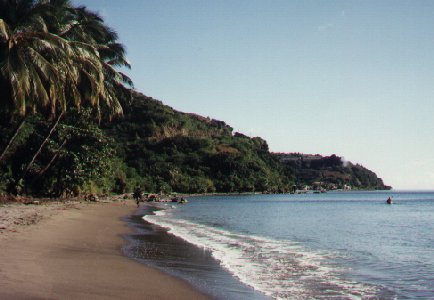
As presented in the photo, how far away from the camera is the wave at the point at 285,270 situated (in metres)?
8.42

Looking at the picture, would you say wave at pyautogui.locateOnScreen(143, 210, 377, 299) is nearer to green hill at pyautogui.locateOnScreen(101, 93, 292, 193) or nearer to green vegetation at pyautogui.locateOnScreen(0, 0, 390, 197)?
green vegetation at pyautogui.locateOnScreen(0, 0, 390, 197)

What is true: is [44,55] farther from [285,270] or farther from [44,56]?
[285,270]

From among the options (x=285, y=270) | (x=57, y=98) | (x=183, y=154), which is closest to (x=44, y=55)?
(x=57, y=98)

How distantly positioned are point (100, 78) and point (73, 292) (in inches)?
780

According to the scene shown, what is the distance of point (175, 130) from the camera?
166750mm

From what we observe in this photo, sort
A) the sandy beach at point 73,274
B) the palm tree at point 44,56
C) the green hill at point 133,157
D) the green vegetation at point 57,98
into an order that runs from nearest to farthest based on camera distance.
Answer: the sandy beach at point 73,274 → the palm tree at point 44,56 → the green vegetation at point 57,98 → the green hill at point 133,157

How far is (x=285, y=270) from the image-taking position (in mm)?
10867

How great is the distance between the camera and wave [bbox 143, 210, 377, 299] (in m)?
8.42

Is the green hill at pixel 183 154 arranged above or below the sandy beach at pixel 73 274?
above

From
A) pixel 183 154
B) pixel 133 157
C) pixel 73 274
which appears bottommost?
pixel 73 274

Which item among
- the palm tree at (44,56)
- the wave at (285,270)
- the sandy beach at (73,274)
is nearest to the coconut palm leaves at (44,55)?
the palm tree at (44,56)

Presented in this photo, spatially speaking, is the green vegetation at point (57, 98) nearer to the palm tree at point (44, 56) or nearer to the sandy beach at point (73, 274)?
the palm tree at point (44, 56)

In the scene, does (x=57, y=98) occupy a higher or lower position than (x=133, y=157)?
lower

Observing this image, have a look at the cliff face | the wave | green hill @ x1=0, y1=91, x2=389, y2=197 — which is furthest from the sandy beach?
the cliff face
